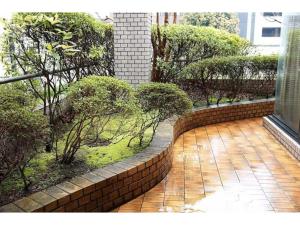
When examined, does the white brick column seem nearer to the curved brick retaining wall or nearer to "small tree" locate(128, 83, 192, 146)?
the curved brick retaining wall

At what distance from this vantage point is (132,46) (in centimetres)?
604

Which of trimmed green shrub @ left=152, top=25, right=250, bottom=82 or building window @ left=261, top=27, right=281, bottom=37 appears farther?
building window @ left=261, top=27, right=281, bottom=37

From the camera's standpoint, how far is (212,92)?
695cm

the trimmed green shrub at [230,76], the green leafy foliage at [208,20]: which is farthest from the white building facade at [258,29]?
the trimmed green shrub at [230,76]

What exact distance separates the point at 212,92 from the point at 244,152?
2.37 meters

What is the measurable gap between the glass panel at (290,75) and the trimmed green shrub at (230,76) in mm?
1230

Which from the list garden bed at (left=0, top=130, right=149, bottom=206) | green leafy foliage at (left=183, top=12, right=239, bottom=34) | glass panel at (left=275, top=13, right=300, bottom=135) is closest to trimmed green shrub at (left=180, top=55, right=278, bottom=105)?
glass panel at (left=275, top=13, right=300, bottom=135)

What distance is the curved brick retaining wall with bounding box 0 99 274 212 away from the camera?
2.59 meters

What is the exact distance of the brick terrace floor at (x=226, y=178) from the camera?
10.5 ft

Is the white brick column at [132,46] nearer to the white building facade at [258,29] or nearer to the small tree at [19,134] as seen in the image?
the small tree at [19,134]

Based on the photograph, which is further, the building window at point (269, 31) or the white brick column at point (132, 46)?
the building window at point (269, 31)

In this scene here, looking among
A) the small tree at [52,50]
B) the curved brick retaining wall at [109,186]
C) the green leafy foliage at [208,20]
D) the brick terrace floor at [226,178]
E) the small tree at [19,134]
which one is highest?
the green leafy foliage at [208,20]

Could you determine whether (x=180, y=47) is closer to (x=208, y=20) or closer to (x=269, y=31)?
(x=208, y=20)

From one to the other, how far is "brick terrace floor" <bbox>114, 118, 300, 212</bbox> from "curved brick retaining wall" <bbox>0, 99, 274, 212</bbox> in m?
0.13
